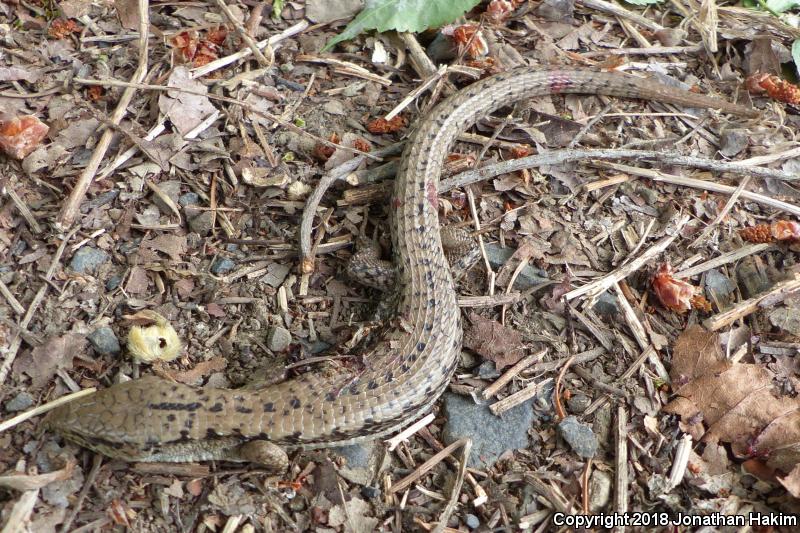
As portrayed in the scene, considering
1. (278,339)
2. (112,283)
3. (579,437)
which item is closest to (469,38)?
(278,339)

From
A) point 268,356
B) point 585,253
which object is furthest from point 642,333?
point 268,356

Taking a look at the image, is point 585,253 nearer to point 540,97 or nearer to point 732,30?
point 540,97

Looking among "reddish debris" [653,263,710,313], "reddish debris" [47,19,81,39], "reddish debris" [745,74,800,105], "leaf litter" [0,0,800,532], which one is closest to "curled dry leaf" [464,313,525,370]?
"leaf litter" [0,0,800,532]

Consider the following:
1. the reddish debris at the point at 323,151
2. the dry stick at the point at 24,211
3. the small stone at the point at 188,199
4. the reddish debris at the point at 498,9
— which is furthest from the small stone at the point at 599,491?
the dry stick at the point at 24,211

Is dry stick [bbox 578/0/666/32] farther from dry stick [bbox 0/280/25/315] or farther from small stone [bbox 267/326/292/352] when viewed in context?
dry stick [bbox 0/280/25/315]

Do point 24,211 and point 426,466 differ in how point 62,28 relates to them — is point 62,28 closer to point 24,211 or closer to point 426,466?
point 24,211

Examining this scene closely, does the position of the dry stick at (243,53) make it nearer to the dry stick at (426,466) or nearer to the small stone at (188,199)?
the small stone at (188,199)
